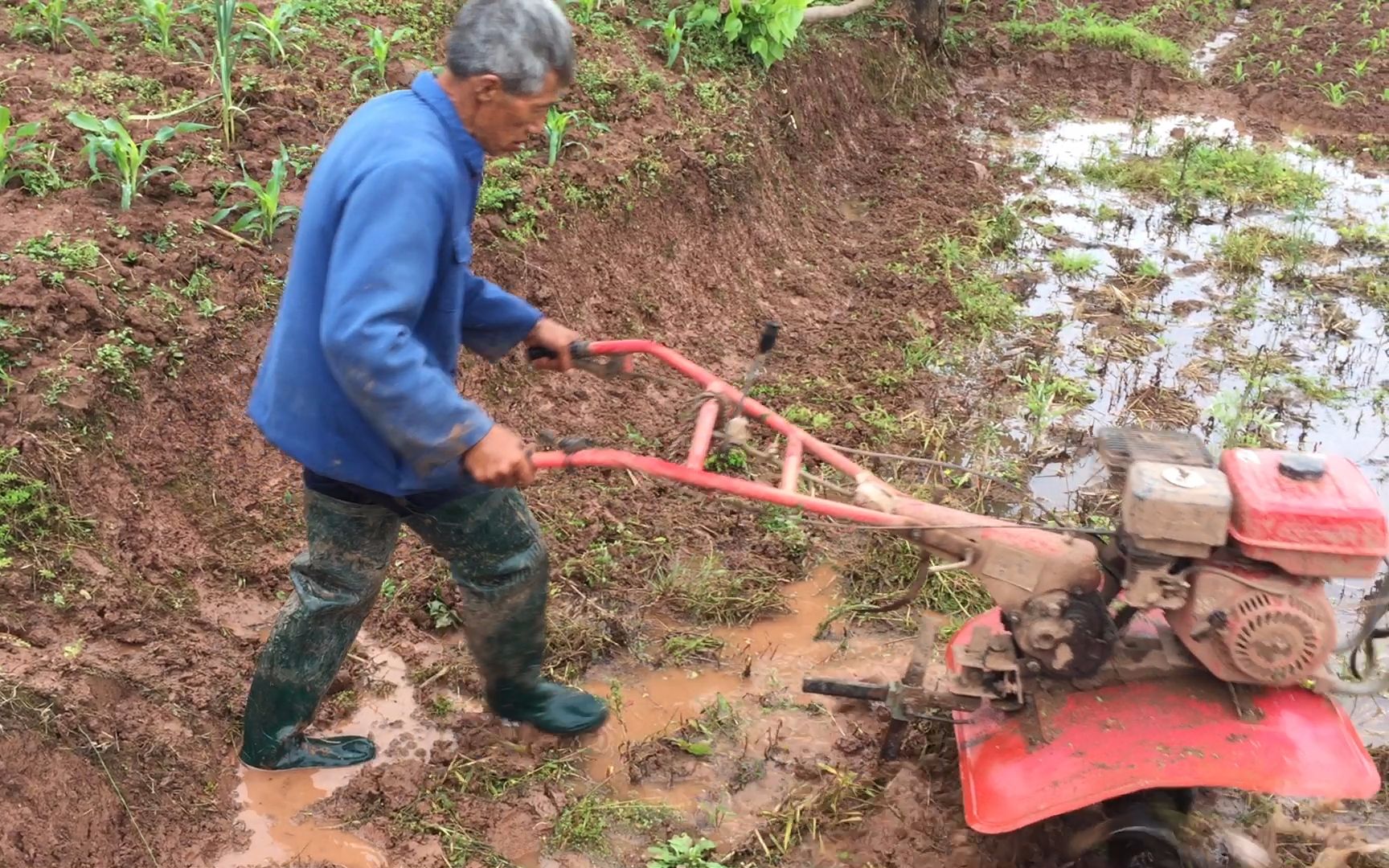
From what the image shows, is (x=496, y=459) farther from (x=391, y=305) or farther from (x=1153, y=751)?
(x=1153, y=751)

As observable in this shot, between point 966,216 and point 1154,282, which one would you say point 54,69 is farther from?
point 1154,282

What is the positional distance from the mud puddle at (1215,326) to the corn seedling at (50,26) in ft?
15.1

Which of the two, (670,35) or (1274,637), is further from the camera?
(670,35)

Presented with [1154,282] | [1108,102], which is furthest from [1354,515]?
[1108,102]

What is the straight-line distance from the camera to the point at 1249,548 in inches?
94.7

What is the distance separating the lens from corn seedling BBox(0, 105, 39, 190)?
3770 millimetres

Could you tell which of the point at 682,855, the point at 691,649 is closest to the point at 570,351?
the point at 691,649

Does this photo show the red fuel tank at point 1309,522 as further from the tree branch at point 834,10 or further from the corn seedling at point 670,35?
the tree branch at point 834,10

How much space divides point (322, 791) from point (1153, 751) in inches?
83.9

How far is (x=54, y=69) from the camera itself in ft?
14.8

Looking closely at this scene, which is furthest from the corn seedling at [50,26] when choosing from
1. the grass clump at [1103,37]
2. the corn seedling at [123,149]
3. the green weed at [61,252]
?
the grass clump at [1103,37]

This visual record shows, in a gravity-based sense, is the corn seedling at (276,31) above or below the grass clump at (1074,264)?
above

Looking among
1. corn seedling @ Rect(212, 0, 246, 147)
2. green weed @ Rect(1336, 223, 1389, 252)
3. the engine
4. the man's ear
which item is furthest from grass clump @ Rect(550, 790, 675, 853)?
green weed @ Rect(1336, 223, 1389, 252)

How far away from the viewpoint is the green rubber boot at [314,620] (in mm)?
2656
